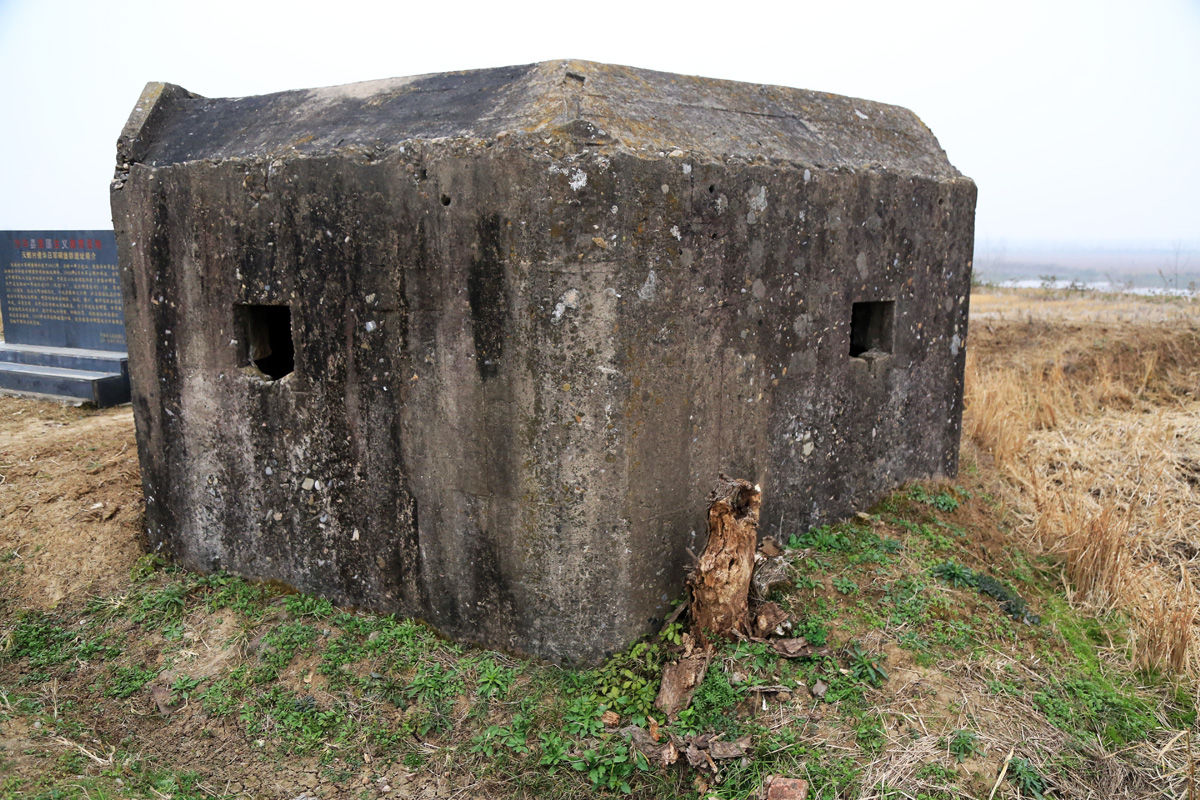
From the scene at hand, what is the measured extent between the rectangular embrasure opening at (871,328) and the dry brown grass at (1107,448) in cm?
138

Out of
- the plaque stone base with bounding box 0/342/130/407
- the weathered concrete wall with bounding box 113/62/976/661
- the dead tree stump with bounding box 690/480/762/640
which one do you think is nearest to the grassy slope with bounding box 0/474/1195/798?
the dead tree stump with bounding box 690/480/762/640

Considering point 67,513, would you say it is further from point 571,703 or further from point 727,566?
point 727,566

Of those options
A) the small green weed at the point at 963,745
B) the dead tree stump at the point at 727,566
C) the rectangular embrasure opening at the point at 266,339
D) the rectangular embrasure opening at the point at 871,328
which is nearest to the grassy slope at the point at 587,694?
the small green weed at the point at 963,745

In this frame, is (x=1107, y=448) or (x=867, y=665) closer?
(x=867, y=665)

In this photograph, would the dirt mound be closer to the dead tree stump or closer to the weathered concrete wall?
the weathered concrete wall

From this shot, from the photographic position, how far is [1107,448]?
6254 millimetres

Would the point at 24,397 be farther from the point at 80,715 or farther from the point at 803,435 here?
the point at 803,435

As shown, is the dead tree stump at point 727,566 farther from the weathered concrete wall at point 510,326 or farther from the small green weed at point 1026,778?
the small green weed at point 1026,778

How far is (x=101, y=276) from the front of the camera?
794 cm

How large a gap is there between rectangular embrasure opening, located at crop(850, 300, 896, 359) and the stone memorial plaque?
6.90 meters

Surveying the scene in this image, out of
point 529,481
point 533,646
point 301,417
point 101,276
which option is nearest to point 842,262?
point 529,481

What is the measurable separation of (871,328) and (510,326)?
7.18ft

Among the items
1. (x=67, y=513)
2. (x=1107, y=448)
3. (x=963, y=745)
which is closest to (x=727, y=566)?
(x=963, y=745)

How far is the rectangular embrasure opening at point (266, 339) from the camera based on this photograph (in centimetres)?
385
